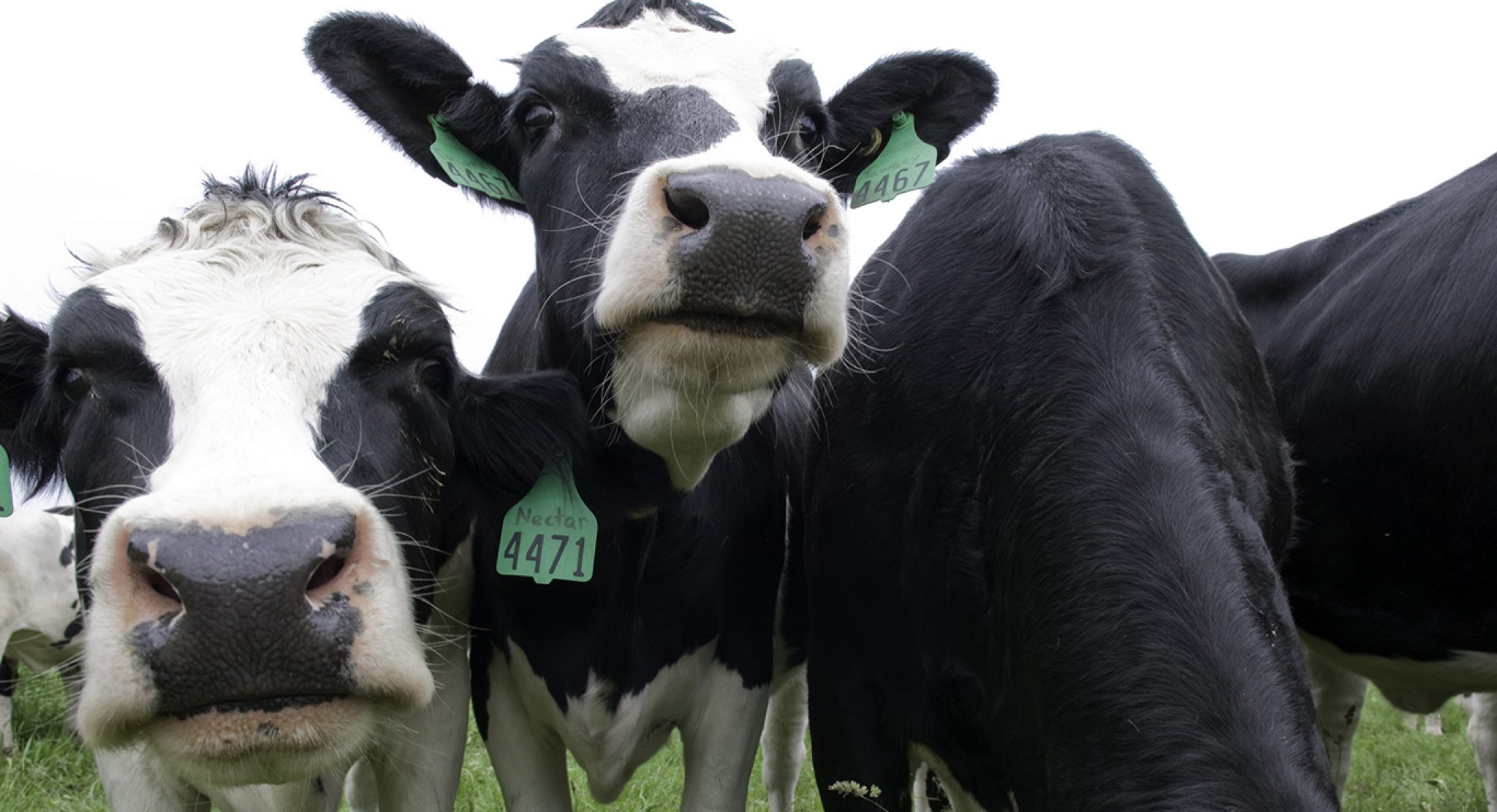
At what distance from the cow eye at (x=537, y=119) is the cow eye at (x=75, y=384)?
149cm

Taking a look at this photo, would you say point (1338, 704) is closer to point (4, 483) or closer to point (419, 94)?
point (419, 94)

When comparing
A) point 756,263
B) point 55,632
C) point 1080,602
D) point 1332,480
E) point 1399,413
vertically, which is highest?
point 756,263

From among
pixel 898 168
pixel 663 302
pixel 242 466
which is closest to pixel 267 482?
pixel 242 466

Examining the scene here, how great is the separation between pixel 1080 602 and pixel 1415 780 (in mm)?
5972

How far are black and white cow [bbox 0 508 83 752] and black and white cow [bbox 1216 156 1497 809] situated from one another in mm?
8961

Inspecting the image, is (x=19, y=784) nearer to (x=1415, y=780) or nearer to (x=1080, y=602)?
(x=1080, y=602)

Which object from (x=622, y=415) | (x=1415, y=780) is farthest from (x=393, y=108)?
(x=1415, y=780)

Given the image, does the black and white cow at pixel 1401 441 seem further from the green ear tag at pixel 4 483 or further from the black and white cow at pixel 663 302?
the green ear tag at pixel 4 483

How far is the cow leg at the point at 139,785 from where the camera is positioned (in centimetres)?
406

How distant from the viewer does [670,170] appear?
318cm

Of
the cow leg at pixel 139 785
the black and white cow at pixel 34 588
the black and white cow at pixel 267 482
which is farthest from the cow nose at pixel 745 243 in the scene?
the black and white cow at pixel 34 588

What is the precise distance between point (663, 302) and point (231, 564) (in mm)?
1156

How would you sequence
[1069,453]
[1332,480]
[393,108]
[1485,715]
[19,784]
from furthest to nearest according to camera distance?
[19,784]
[1485,715]
[1332,480]
[393,108]
[1069,453]

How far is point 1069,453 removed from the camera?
3.28 meters
